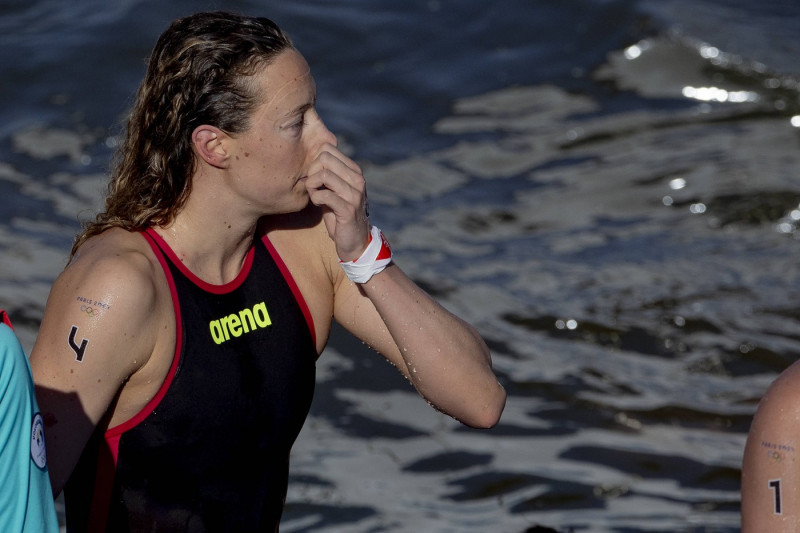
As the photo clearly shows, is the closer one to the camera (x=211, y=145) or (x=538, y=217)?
(x=211, y=145)

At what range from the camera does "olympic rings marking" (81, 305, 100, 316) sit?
3113 mm

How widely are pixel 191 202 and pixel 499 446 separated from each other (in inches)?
129

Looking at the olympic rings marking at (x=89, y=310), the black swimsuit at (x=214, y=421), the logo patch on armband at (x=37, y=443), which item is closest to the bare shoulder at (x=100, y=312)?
the olympic rings marking at (x=89, y=310)

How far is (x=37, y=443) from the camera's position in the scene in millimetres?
2539

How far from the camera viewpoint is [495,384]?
375 centimetres

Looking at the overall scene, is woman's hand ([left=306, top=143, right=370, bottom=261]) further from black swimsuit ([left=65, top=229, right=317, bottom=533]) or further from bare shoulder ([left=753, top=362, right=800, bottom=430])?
bare shoulder ([left=753, top=362, right=800, bottom=430])

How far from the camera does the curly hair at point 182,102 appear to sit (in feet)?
11.0

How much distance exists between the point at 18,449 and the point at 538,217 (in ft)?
23.4

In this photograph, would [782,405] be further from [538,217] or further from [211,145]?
[538,217]

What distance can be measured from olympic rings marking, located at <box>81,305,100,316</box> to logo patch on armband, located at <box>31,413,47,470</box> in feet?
1.87

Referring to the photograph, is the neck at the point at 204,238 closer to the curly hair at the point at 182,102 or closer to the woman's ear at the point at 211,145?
the curly hair at the point at 182,102

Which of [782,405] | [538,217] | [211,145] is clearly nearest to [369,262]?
[211,145]

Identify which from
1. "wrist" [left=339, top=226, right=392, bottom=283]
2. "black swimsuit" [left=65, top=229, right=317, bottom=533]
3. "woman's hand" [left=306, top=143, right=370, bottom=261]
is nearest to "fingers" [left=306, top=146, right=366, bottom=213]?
"woman's hand" [left=306, top=143, right=370, bottom=261]

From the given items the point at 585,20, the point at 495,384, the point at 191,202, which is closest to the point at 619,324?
the point at 495,384
